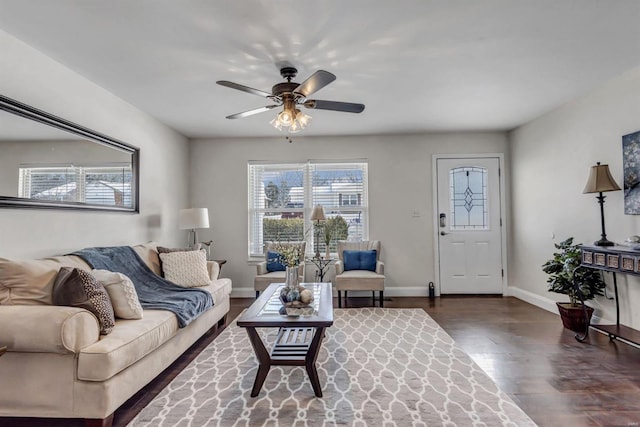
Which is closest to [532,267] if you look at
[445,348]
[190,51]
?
[445,348]

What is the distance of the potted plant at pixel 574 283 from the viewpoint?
3221 mm

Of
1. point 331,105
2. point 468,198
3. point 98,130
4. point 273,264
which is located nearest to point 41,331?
point 98,130

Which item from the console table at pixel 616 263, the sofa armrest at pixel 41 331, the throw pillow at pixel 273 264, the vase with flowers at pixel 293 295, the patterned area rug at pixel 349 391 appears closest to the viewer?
the sofa armrest at pixel 41 331

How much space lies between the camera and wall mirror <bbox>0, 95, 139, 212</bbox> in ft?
7.54

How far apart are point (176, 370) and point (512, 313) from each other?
3838mm

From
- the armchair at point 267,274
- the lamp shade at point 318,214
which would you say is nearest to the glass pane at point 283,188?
the lamp shade at point 318,214

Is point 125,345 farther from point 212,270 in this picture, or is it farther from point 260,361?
point 212,270

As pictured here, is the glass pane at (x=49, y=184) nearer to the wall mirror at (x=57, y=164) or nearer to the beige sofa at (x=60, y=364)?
the wall mirror at (x=57, y=164)

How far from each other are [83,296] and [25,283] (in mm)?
412

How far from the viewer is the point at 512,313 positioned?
401cm

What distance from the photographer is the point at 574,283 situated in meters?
3.23

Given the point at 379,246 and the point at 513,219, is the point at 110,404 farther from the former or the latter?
the point at 513,219

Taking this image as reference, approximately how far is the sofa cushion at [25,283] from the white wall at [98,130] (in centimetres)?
37

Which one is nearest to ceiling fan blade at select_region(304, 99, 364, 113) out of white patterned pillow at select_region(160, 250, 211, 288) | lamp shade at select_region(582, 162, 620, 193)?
white patterned pillow at select_region(160, 250, 211, 288)
